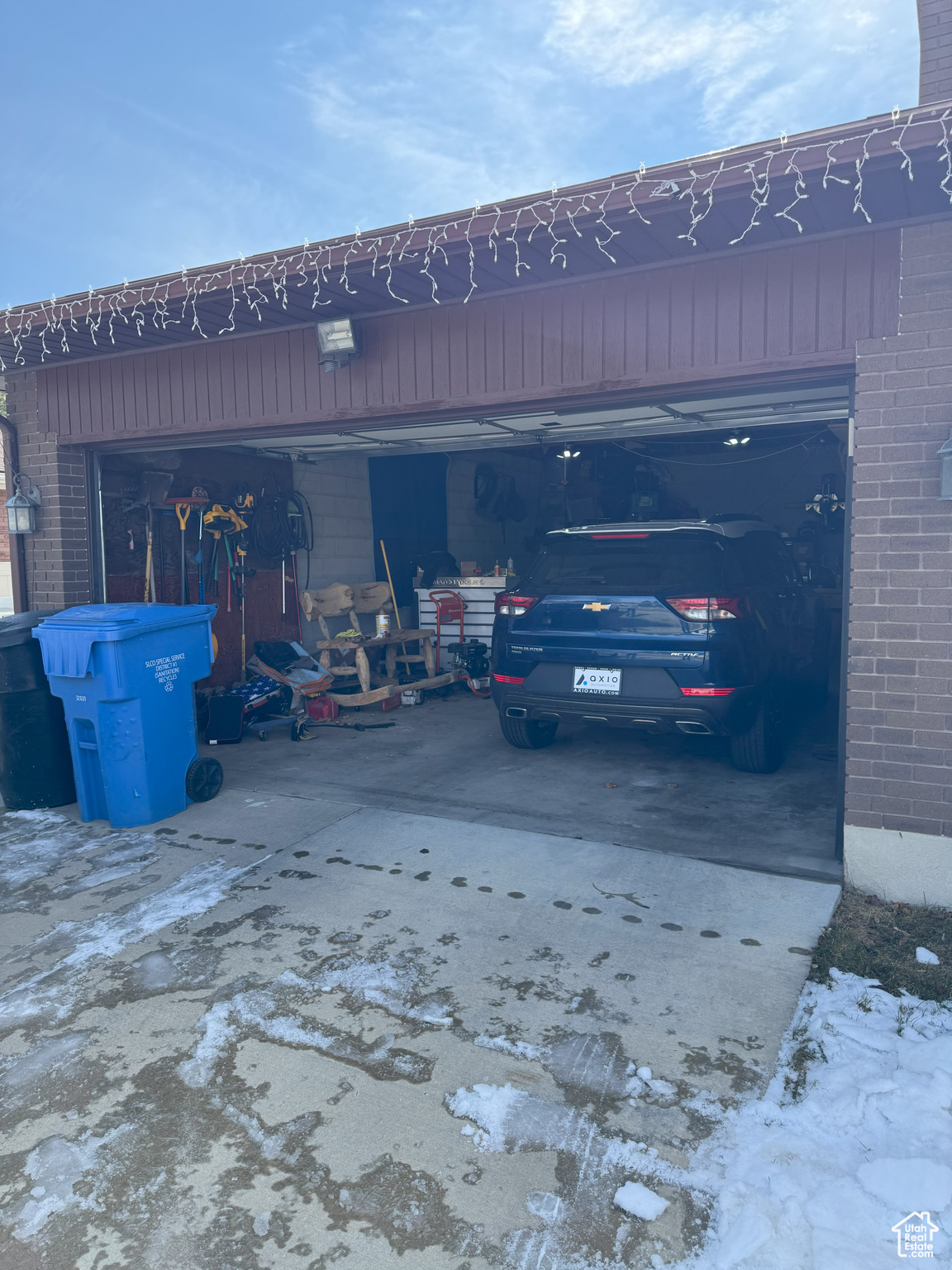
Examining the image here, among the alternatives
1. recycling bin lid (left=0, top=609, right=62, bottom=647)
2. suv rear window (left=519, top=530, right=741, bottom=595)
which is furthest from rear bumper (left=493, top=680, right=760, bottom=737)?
recycling bin lid (left=0, top=609, right=62, bottom=647)

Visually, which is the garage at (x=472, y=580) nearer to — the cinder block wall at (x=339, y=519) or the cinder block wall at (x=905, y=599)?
the cinder block wall at (x=339, y=519)

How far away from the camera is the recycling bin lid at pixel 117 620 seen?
4523 millimetres

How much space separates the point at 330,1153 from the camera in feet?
7.24

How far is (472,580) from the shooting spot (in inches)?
378

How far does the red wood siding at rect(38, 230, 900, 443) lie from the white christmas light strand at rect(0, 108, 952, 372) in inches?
7.9

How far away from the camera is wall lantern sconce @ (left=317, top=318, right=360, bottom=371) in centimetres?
491

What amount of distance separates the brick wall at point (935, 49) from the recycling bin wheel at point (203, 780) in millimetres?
5227

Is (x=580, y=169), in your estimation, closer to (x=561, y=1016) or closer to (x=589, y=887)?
(x=589, y=887)

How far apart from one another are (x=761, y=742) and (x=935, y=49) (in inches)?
152

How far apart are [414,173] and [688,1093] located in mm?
37131

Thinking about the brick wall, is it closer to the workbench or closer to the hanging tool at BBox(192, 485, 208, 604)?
the workbench

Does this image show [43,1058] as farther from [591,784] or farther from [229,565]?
[229,565]

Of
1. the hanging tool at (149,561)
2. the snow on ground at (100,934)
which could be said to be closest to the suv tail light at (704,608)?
the snow on ground at (100,934)

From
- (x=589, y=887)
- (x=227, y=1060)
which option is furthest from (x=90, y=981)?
(x=589, y=887)
